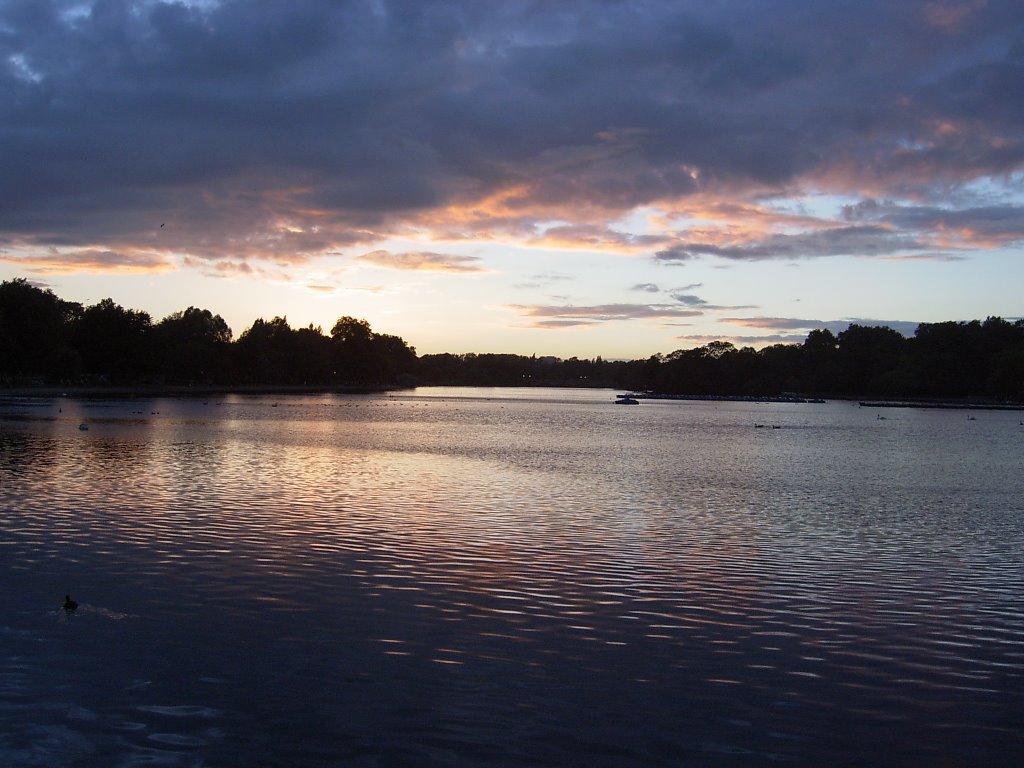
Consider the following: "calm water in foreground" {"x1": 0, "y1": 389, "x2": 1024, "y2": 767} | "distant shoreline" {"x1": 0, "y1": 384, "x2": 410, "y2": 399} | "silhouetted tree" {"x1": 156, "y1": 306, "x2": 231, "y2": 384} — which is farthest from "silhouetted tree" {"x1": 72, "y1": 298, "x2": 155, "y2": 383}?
"calm water in foreground" {"x1": 0, "y1": 389, "x2": 1024, "y2": 767}

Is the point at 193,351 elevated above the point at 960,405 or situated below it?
above

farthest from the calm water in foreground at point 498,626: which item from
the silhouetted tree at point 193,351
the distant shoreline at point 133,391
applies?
the silhouetted tree at point 193,351

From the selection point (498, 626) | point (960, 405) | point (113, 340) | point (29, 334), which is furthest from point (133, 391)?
point (960, 405)

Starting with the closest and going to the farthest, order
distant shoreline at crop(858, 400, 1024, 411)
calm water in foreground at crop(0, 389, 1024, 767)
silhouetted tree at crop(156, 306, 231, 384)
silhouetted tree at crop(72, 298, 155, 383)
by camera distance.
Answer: calm water in foreground at crop(0, 389, 1024, 767), silhouetted tree at crop(72, 298, 155, 383), distant shoreline at crop(858, 400, 1024, 411), silhouetted tree at crop(156, 306, 231, 384)

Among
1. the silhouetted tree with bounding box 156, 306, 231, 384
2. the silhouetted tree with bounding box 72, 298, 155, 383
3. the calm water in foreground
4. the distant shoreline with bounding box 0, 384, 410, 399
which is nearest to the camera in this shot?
the calm water in foreground

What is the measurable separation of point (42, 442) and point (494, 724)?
3751cm

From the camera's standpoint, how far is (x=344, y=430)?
62344 millimetres

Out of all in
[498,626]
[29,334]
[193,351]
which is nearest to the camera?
[498,626]

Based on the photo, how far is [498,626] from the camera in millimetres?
11953

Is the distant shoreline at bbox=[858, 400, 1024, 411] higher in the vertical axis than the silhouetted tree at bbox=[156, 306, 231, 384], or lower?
lower

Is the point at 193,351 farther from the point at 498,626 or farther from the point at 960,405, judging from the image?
the point at 498,626

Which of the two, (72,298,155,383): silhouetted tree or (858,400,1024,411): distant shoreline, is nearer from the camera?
(72,298,155,383): silhouetted tree

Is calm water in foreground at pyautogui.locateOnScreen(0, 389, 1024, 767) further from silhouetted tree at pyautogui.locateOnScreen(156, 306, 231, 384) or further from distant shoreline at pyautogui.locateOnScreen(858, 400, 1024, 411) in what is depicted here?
distant shoreline at pyautogui.locateOnScreen(858, 400, 1024, 411)

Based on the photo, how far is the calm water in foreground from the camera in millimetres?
8242
